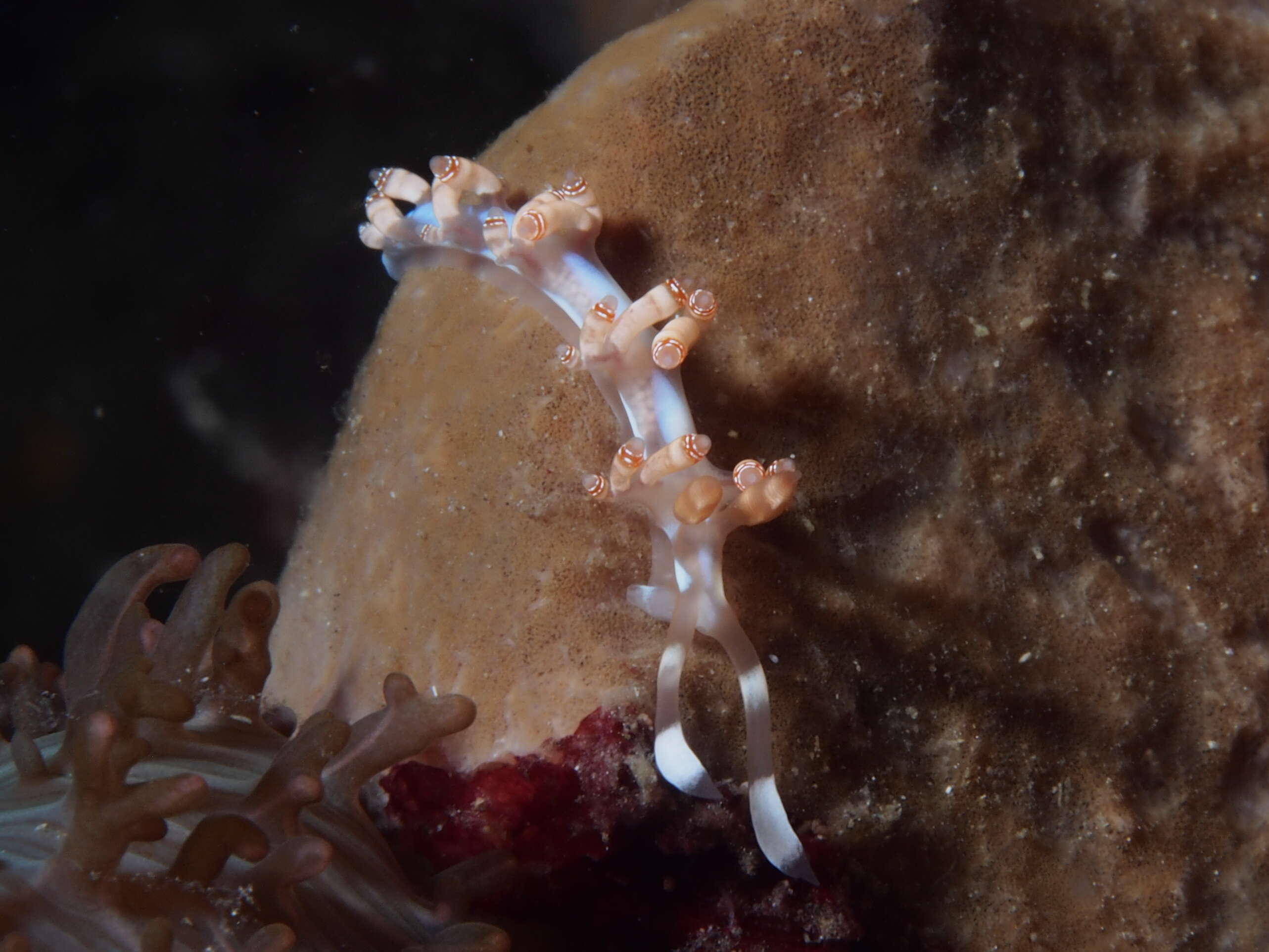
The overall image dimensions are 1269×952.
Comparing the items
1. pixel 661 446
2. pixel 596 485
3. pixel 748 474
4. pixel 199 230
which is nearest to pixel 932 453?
pixel 748 474

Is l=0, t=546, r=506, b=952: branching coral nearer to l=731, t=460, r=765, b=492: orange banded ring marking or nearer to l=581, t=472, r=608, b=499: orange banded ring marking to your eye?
l=581, t=472, r=608, b=499: orange banded ring marking

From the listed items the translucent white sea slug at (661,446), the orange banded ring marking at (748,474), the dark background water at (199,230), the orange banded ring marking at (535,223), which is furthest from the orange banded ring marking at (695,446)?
the dark background water at (199,230)

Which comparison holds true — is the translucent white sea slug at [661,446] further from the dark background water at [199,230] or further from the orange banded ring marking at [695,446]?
the dark background water at [199,230]

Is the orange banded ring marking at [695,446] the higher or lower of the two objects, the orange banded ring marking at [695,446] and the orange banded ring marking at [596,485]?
the higher

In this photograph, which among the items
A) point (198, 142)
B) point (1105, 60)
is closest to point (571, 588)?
point (198, 142)

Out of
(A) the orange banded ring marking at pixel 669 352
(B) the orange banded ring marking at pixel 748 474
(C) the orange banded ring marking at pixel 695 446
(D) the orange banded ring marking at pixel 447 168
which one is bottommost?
(B) the orange banded ring marking at pixel 748 474

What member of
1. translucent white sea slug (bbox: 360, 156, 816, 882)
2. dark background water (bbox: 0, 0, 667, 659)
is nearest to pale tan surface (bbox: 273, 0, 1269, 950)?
translucent white sea slug (bbox: 360, 156, 816, 882)
